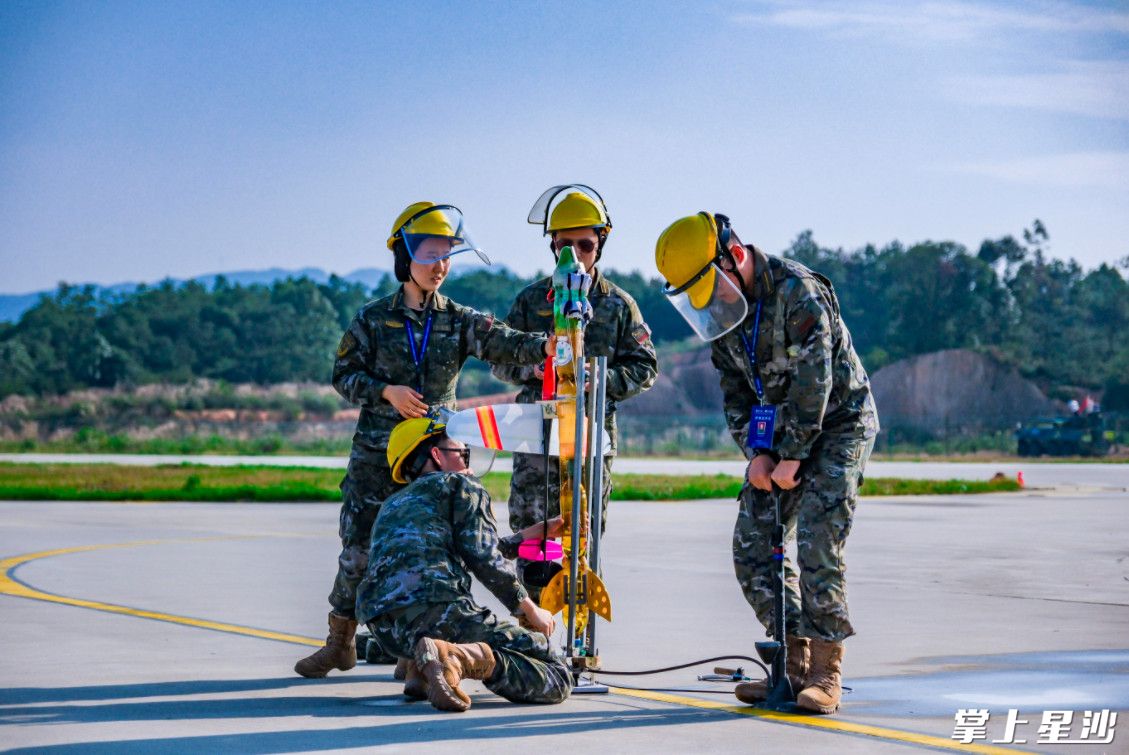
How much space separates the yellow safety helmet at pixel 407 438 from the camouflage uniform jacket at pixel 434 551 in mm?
176

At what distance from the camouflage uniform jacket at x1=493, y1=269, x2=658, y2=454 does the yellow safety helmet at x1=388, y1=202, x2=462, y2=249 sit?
61 centimetres

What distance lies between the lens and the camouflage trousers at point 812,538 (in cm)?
720

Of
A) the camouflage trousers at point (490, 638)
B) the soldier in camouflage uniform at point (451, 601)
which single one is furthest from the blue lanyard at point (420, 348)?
the camouflage trousers at point (490, 638)

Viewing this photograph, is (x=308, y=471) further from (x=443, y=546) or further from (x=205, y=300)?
(x=205, y=300)

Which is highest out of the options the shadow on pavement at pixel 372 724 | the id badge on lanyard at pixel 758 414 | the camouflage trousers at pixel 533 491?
the id badge on lanyard at pixel 758 414

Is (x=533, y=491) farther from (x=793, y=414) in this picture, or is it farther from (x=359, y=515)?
(x=793, y=414)

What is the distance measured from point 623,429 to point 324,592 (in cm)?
6327

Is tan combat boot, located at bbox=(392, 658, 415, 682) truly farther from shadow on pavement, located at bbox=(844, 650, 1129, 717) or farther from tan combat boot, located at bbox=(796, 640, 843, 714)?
shadow on pavement, located at bbox=(844, 650, 1129, 717)

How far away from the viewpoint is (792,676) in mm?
7383

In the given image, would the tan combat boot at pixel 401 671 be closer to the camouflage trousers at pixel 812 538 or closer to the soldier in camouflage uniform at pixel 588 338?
Result: the soldier in camouflage uniform at pixel 588 338

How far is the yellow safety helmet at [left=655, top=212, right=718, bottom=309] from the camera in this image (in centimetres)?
728

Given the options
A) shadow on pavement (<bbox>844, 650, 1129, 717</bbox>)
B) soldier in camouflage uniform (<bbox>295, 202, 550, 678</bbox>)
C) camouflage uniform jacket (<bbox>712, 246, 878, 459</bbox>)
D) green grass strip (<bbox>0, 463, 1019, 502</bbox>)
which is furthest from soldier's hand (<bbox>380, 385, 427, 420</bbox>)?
green grass strip (<bbox>0, 463, 1019, 502</bbox>)

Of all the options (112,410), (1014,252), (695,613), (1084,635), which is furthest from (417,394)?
(1014,252)

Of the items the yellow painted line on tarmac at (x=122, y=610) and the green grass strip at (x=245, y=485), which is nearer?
the yellow painted line on tarmac at (x=122, y=610)
